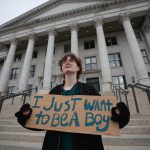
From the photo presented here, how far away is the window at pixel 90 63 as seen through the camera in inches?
827

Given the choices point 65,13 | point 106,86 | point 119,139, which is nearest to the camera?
point 119,139

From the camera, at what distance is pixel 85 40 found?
23.7m

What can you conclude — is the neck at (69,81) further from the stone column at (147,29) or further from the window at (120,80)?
the stone column at (147,29)

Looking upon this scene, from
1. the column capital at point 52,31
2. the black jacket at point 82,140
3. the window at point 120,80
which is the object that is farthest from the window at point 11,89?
the black jacket at point 82,140

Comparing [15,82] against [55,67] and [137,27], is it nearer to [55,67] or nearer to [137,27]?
[55,67]

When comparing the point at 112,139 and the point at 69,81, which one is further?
the point at 112,139

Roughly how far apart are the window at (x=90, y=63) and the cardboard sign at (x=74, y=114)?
1919 centimetres

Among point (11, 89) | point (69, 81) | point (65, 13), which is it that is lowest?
point (69, 81)

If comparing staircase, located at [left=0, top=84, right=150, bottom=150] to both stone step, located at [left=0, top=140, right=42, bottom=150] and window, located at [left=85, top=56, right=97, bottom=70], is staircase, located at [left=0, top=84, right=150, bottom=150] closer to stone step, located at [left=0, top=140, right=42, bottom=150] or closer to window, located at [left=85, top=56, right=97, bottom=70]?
stone step, located at [left=0, top=140, right=42, bottom=150]

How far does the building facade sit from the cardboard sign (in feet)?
40.3

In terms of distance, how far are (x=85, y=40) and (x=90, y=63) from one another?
504 centimetres

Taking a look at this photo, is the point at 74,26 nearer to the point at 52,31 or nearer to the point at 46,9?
the point at 52,31

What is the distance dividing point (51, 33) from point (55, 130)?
770 inches

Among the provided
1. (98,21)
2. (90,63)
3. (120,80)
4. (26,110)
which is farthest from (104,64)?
(26,110)
